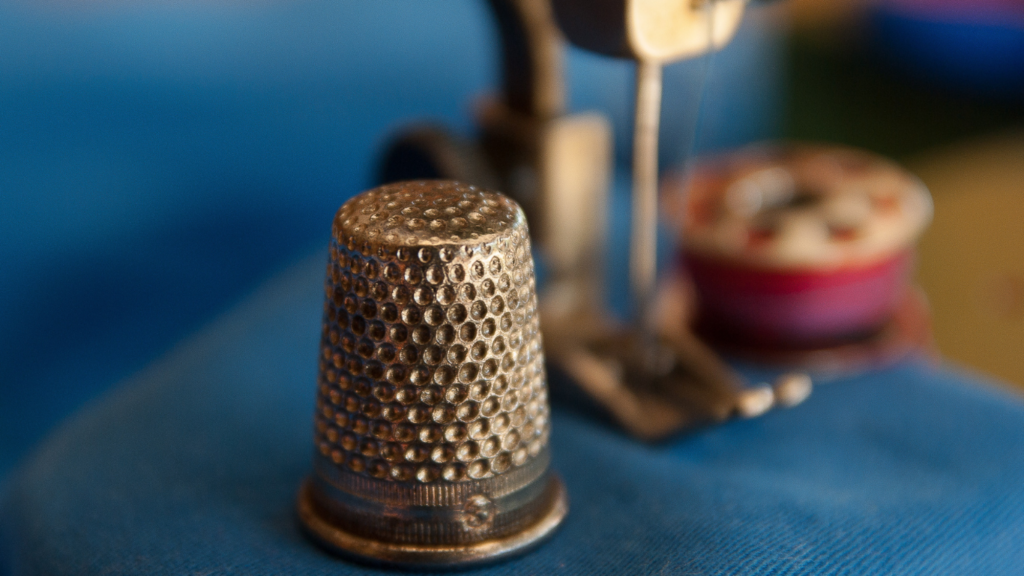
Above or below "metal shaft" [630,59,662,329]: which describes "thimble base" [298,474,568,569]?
below

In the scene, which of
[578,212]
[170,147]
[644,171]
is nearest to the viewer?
[644,171]

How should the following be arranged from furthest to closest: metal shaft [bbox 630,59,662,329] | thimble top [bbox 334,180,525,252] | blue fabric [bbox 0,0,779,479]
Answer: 1. blue fabric [bbox 0,0,779,479]
2. metal shaft [bbox 630,59,662,329]
3. thimble top [bbox 334,180,525,252]

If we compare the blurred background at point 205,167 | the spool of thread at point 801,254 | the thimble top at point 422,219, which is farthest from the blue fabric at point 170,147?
the thimble top at point 422,219

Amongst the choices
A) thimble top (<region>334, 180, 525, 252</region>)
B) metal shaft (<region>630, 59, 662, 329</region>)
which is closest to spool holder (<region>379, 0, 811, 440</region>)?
metal shaft (<region>630, 59, 662, 329</region>)

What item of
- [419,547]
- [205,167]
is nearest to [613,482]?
[419,547]

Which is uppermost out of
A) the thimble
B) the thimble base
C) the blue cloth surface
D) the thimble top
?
the thimble top

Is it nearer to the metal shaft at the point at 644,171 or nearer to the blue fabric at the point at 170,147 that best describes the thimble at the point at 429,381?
the metal shaft at the point at 644,171

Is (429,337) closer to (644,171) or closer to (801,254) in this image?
(644,171)

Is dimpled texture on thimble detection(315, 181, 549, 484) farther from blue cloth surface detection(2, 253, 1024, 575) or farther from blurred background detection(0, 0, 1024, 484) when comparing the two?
blurred background detection(0, 0, 1024, 484)
